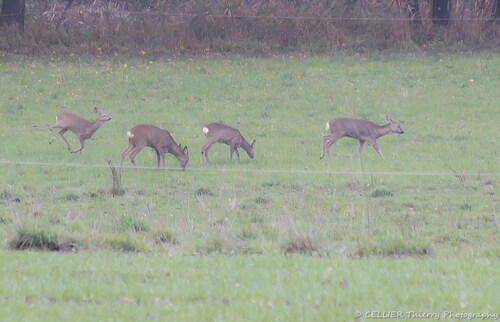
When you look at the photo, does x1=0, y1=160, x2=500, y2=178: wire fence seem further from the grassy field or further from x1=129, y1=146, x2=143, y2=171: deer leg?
x1=129, y1=146, x2=143, y2=171: deer leg

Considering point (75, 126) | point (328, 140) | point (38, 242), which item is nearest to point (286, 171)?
point (328, 140)

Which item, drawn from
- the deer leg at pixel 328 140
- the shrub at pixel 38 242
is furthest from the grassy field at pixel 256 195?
the deer leg at pixel 328 140

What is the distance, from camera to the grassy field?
7820mm

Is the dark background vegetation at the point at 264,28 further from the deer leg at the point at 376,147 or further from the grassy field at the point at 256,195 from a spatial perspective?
the deer leg at the point at 376,147

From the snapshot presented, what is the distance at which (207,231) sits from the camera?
12.0 meters

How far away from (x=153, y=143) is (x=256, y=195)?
3866 millimetres

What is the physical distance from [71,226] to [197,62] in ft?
60.4

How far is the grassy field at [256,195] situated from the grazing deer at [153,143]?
313mm

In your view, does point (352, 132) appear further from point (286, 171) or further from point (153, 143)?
point (153, 143)

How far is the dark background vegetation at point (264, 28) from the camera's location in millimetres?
32156

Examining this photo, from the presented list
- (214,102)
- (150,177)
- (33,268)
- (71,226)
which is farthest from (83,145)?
(33,268)

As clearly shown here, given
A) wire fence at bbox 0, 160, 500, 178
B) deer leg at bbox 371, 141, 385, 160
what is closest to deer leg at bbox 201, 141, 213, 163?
wire fence at bbox 0, 160, 500, 178

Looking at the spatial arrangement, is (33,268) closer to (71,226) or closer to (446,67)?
(71,226)

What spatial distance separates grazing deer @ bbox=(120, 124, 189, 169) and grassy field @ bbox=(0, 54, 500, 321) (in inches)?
12.3
